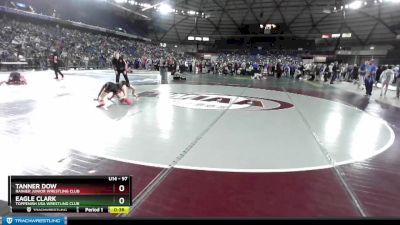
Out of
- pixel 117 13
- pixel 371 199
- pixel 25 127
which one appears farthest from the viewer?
pixel 117 13

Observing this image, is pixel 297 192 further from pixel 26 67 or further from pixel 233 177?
pixel 26 67

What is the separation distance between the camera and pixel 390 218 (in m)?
2.61

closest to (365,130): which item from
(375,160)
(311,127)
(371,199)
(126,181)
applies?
(311,127)

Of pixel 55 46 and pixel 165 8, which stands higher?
pixel 165 8

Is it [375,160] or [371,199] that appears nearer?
[371,199]

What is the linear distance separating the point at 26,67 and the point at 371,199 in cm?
2570
